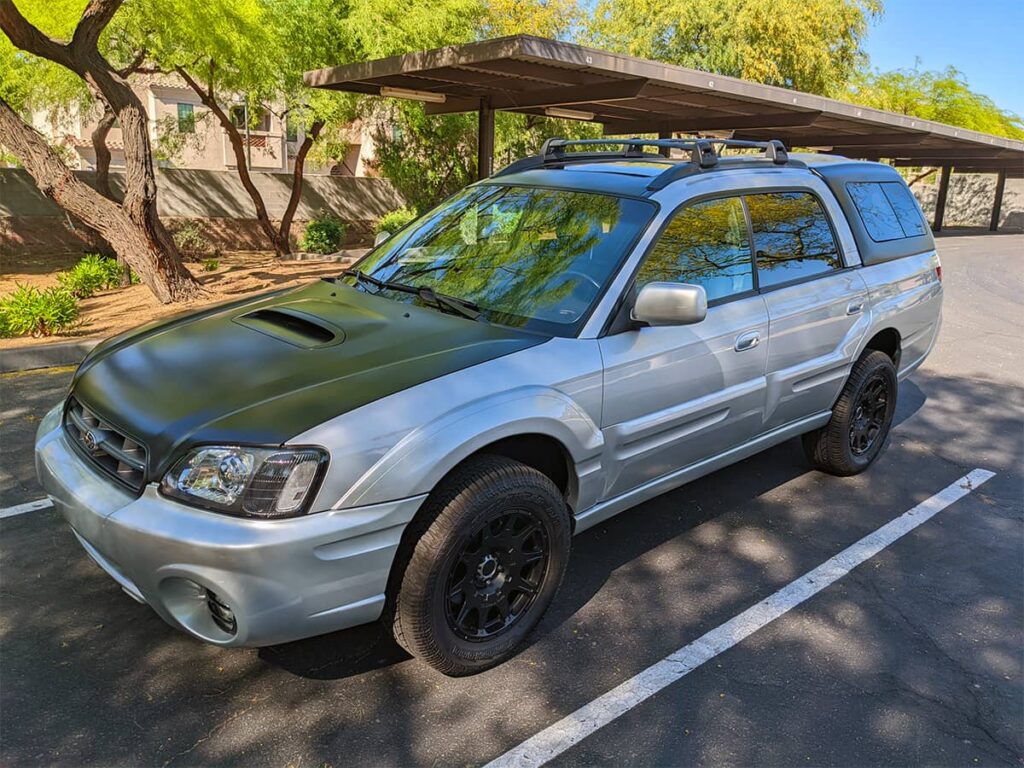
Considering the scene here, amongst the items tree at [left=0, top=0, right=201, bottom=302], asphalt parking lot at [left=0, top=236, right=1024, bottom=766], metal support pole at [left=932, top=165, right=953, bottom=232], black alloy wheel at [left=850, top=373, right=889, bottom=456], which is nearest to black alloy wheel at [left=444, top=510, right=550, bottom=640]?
asphalt parking lot at [left=0, top=236, right=1024, bottom=766]

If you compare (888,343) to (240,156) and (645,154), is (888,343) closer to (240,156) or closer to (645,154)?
(645,154)

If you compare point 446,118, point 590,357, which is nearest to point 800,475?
point 590,357

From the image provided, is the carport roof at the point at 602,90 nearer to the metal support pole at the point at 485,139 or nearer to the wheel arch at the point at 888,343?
the metal support pole at the point at 485,139

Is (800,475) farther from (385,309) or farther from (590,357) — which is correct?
(385,309)

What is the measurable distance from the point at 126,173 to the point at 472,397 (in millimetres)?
8743

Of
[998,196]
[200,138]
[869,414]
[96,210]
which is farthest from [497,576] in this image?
[998,196]

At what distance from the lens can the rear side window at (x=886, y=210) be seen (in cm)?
502

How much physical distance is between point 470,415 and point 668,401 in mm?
1133

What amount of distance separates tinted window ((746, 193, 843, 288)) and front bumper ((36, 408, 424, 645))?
98.2 inches

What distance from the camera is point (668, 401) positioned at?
3.60 meters

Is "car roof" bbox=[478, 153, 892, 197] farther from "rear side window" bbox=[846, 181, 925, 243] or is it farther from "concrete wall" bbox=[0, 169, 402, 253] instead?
"concrete wall" bbox=[0, 169, 402, 253]

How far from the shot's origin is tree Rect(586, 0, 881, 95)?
87.5 ft

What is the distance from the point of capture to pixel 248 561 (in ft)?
8.08

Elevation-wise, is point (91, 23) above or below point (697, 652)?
above
